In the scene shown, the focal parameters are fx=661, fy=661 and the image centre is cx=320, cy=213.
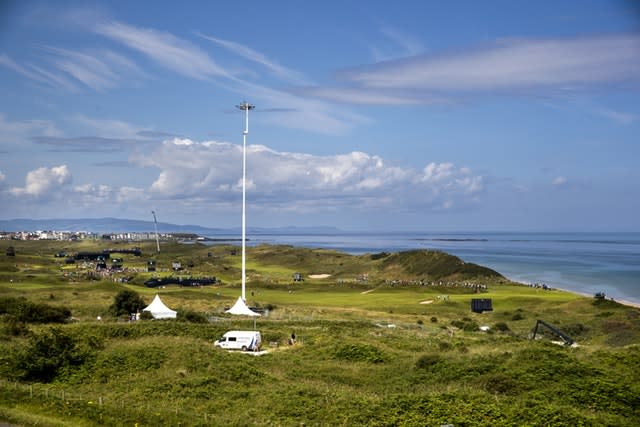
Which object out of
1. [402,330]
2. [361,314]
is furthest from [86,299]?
[402,330]

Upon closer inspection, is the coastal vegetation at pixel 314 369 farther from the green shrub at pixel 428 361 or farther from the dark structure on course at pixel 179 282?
the dark structure on course at pixel 179 282

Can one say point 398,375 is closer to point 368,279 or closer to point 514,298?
point 514,298

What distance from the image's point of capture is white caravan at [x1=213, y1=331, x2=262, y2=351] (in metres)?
37.2

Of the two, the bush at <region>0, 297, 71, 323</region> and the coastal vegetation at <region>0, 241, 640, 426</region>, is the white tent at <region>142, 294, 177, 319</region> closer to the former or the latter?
the coastal vegetation at <region>0, 241, 640, 426</region>

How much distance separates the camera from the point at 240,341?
1468 inches

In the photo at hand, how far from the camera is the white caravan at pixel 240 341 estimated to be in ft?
122

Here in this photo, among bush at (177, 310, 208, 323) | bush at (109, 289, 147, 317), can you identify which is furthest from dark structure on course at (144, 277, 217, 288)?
bush at (177, 310, 208, 323)

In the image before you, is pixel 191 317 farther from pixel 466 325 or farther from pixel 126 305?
pixel 466 325

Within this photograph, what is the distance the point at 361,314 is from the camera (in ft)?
192

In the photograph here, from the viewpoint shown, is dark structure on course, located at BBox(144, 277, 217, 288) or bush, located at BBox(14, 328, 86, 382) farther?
dark structure on course, located at BBox(144, 277, 217, 288)

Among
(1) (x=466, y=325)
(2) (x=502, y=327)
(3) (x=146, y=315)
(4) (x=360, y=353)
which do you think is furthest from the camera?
(1) (x=466, y=325)

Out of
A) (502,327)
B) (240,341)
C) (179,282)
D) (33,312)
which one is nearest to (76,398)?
(240,341)

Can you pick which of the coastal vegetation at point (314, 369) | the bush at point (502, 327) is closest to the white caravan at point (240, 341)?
the coastal vegetation at point (314, 369)

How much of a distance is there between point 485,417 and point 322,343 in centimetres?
1687
